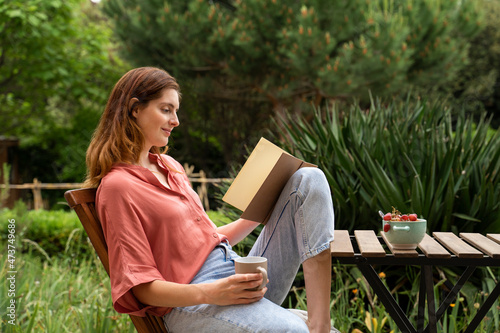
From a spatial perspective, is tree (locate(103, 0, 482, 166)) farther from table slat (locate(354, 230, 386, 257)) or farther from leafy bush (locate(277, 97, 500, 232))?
table slat (locate(354, 230, 386, 257))

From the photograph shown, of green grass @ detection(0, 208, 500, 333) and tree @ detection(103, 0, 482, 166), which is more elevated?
tree @ detection(103, 0, 482, 166)

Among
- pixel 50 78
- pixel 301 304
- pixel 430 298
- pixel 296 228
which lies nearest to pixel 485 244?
pixel 430 298

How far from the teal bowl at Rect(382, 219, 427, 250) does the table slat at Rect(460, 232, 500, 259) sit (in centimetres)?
21

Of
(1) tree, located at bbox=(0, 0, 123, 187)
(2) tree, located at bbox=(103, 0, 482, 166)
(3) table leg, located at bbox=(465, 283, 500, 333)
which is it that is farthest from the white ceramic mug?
(1) tree, located at bbox=(0, 0, 123, 187)

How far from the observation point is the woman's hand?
130cm

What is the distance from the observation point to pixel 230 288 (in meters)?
1.30

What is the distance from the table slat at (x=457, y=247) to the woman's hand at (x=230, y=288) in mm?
653

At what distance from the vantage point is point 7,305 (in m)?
2.21

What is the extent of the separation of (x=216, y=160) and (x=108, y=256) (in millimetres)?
10965

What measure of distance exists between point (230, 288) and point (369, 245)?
1.81ft

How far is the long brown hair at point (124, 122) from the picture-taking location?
152 cm

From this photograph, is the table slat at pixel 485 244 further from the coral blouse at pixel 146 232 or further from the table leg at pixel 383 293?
the coral blouse at pixel 146 232

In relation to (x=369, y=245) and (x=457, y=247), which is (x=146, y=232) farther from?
(x=457, y=247)

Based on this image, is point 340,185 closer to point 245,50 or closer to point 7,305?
point 7,305
